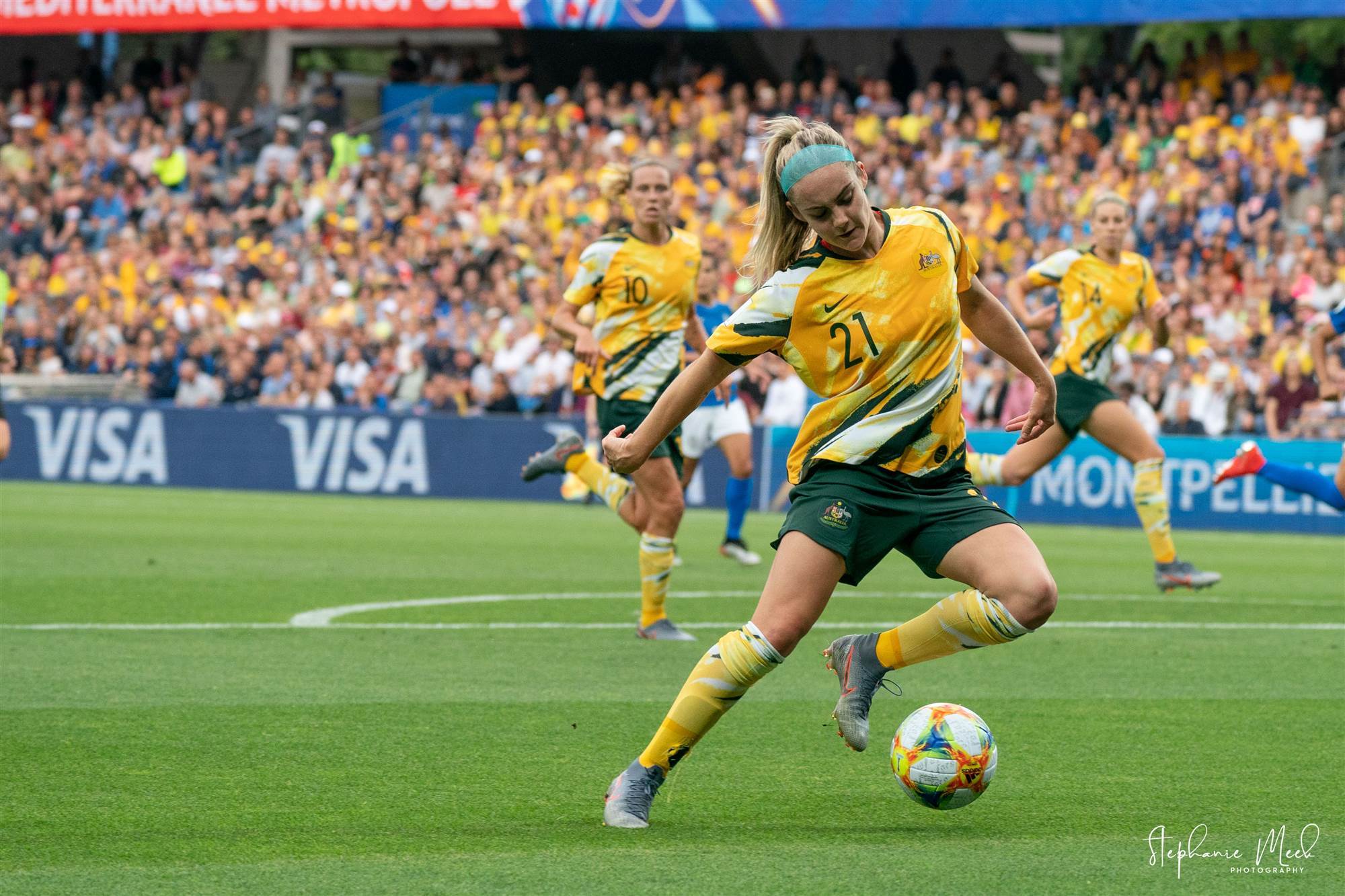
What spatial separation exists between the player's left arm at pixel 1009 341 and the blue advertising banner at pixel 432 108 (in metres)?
27.6

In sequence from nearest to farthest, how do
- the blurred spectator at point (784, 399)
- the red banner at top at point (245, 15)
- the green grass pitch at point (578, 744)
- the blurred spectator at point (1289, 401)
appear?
the green grass pitch at point (578, 744), the blurred spectator at point (1289, 401), the blurred spectator at point (784, 399), the red banner at top at point (245, 15)

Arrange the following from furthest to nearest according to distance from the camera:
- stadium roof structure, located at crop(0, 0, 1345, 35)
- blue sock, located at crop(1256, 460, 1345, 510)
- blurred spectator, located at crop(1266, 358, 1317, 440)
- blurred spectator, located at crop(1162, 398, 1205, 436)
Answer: stadium roof structure, located at crop(0, 0, 1345, 35) < blurred spectator, located at crop(1162, 398, 1205, 436) < blurred spectator, located at crop(1266, 358, 1317, 440) < blue sock, located at crop(1256, 460, 1345, 510)

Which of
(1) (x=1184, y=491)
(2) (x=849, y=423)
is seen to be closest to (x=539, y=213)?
(1) (x=1184, y=491)

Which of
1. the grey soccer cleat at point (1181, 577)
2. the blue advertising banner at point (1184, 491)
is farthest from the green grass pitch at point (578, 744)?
the blue advertising banner at point (1184, 491)

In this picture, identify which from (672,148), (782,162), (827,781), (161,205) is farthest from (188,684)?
(161,205)

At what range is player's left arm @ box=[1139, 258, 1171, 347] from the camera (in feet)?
38.8

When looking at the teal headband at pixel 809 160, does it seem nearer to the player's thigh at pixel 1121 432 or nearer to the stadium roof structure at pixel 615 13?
the player's thigh at pixel 1121 432

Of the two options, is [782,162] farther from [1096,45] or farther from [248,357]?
[1096,45]

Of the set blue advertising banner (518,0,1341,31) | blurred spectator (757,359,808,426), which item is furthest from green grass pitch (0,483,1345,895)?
blue advertising banner (518,0,1341,31)

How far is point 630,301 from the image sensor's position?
1011cm

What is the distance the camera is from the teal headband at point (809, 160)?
17.0 ft

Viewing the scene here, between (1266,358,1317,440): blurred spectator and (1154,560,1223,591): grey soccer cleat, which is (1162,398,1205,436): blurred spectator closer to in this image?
(1266,358,1317,440): blurred spectator

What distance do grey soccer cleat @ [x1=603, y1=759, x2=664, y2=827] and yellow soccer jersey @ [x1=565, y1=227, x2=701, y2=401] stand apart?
486cm

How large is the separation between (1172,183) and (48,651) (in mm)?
18480
